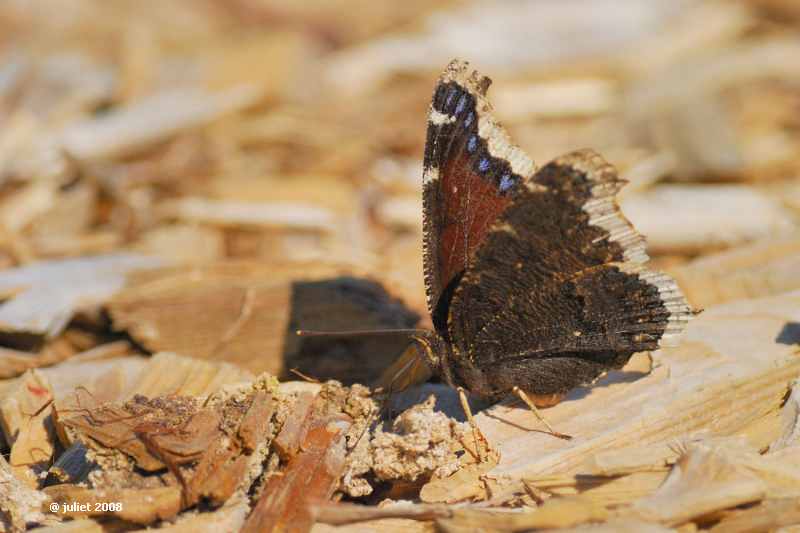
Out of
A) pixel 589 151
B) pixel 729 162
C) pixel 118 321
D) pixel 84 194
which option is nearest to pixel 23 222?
pixel 84 194

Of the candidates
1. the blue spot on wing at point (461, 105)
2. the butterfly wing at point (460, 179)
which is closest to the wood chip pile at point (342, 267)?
the butterfly wing at point (460, 179)

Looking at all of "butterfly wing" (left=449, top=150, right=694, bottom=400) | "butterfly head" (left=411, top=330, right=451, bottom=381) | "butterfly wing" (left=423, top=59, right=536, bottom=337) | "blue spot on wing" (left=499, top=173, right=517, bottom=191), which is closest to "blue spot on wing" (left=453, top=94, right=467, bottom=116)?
"butterfly wing" (left=423, top=59, right=536, bottom=337)

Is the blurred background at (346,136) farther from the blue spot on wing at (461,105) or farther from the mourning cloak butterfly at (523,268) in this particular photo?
the blue spot on wing at (461,105)

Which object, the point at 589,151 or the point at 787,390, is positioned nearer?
the point at 589,151

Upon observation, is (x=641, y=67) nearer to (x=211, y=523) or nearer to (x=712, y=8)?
(x=712, y=8)

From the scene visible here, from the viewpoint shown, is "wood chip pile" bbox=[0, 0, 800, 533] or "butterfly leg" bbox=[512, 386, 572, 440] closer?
"wood chip pile" bbox=[0, 0, 800, 533]

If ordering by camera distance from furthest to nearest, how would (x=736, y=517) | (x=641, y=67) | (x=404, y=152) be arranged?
(x=641, y=67), (x=404, y=152), (x=736, y=517)

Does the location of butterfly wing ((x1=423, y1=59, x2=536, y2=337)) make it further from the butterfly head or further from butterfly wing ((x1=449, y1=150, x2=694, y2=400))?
butterfly wing ((x1=449, y1=150, x2=694, y2=400))
